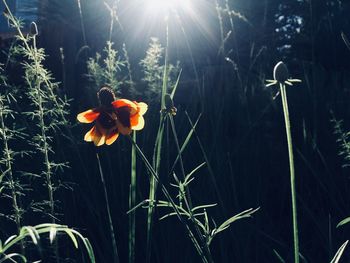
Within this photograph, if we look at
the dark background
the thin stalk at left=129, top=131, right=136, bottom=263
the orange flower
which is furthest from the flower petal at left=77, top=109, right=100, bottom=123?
the dark background

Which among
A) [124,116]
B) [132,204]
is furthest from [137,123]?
[132,204]

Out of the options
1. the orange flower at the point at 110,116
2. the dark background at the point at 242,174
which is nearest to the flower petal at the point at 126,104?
the orange flower at the point at 110,116

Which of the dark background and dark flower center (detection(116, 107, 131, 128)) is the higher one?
dark flower center (detection(116, 107, 131, 128))

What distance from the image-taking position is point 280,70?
3.61 ft

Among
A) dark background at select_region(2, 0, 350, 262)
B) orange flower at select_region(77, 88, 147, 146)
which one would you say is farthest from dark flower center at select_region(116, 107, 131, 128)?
dark background at select_region(2, 0, 350, 262)

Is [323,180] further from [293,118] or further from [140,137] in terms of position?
[140,137]

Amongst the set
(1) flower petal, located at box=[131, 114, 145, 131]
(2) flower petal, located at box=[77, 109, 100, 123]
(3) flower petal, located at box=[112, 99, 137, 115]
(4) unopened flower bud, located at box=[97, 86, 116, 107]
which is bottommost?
(1) flower petal, located at box=[131, 114, 145, 131]

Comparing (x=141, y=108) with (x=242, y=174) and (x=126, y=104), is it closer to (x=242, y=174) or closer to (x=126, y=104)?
(x=126, y=104)

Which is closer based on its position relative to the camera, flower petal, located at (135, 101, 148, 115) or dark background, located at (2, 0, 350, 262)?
flower petal, located at (135, 101, 148, 115)

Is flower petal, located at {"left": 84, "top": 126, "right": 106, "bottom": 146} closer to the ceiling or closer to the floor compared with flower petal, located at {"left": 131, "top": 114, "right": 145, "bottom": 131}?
closer to the floor

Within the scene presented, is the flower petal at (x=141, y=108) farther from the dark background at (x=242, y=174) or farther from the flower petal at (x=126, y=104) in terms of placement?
the dark background at (x=242, y=174)

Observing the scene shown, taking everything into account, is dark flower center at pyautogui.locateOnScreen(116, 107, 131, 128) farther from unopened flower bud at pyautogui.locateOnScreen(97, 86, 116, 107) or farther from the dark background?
the dark background

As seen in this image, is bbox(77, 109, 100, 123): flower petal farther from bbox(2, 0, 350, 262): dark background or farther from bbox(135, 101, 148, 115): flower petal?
bbox(2, 0, 350, 262): dark background

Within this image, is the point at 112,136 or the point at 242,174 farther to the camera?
the point at 242,174
